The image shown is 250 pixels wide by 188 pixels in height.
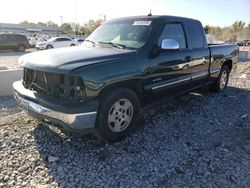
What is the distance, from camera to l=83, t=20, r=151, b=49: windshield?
4574mm

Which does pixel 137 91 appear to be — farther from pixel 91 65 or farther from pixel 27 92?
pixel 27 92

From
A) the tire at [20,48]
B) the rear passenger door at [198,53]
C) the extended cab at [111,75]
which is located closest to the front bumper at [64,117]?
the extended cab at [111,75]

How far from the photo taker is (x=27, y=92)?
408 cm

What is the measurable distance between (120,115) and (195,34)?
2.83m

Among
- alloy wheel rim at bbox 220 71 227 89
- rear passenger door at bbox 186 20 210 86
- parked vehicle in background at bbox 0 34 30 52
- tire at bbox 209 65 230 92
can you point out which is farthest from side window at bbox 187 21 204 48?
parked vehicle in background at bbox 0 34 30 52

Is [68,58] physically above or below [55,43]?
below

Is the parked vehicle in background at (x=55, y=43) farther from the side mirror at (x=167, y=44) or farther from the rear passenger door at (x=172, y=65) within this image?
the side mirror at (x=167, y=44)

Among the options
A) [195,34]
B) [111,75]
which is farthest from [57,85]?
[195,34]

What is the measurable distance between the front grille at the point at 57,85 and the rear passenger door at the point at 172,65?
4.68 feet

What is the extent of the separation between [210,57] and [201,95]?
1.16 meters

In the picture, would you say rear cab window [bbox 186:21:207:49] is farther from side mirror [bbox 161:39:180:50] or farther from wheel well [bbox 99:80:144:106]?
wheel well [bbox 99:80:144:106]

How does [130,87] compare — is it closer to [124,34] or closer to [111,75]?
[111,75]

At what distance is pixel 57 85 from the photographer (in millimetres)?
3713

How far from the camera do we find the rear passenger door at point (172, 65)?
4.60 metres
